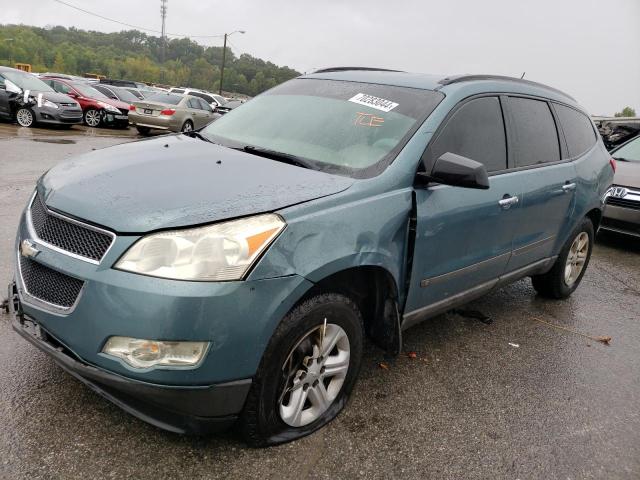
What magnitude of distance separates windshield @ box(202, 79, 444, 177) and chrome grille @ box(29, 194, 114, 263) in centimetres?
115

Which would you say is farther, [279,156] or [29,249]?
[279,156]

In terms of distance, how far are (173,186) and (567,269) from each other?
384 cm

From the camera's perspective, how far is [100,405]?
8.54 feet

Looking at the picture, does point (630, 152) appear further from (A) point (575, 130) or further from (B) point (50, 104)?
(B) point (50, 104)

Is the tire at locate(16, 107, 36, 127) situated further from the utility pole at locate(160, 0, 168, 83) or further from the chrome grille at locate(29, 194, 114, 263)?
the utility pole at locate(160, 0, 168, 83)

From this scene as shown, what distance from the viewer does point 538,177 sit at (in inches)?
151

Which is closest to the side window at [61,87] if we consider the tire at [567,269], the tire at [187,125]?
the tire at [187,125]

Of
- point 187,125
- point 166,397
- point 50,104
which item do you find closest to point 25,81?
point 50,104

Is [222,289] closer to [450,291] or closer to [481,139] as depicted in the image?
[450,291]

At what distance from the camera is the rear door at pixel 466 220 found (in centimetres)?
293

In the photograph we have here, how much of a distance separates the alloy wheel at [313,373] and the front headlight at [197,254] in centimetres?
53

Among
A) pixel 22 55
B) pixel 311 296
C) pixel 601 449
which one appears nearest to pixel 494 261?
pixel 601 449

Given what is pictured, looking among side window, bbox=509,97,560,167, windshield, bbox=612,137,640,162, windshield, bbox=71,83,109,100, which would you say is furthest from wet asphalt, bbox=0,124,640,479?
windshield, bbox=71,83,109,100

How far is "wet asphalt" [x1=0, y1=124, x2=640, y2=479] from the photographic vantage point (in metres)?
2.31
